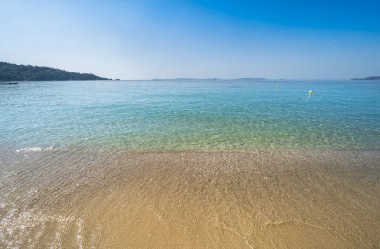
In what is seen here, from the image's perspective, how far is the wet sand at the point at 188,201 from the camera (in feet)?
14.0

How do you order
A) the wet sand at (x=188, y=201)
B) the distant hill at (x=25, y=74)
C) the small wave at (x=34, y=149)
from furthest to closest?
the distant hill at (x=25, y=74) → the small wave at (x=34, y=149) → the wet sand at (x=188, y=201)

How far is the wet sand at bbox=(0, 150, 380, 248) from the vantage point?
14.0ft

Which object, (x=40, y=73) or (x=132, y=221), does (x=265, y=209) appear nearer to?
(x=132, y=221)

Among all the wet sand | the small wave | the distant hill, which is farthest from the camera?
the distant hill

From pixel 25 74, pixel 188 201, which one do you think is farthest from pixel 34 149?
pixel 25 74

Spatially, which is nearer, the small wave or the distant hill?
the small wave

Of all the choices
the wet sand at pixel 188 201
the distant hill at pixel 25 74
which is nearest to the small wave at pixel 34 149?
the wet sand at pixel 188 201

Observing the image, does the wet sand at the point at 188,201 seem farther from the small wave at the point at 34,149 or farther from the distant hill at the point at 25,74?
the distant hill at the point at 25,74

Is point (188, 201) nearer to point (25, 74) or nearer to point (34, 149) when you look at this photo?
point (34, 149)

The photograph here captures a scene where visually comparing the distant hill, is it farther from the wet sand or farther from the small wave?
the wet sand

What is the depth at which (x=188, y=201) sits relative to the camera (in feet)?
18.4

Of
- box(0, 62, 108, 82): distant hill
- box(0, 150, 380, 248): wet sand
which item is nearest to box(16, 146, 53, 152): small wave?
box(0, 150, 380, 248): wet sand

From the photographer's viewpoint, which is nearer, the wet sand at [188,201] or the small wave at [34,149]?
the wet sand at [188,201]

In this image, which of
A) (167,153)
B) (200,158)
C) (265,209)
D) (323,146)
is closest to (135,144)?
(167,153)
